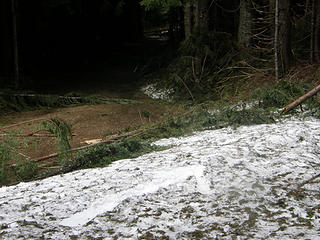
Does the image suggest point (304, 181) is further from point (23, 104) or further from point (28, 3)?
point (28, 3)

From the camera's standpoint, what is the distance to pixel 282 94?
240 inches

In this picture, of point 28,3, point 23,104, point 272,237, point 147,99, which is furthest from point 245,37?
point 28,3

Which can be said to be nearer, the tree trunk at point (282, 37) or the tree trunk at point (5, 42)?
the tree trunk at point (282, 37)

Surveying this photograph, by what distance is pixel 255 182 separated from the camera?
10.8 ft

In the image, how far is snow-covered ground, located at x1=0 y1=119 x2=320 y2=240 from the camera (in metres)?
2.62

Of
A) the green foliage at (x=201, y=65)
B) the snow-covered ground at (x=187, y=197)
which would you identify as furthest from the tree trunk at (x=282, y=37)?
the snow-covered ground at (x=187, y=197)

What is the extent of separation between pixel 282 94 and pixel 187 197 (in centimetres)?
372

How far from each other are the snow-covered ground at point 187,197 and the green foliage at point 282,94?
1.72 metres

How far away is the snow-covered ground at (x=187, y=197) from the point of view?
8.61ft

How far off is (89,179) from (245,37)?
849 centimetres

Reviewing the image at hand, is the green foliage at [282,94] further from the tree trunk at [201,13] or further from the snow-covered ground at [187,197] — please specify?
the tree trunk at [201,13]

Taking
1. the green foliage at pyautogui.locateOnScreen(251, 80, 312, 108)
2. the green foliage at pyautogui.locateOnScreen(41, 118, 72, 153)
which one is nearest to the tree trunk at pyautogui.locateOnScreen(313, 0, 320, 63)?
the green foliage at pyautogui.locateOnScreen(251, 80, 312, 108)

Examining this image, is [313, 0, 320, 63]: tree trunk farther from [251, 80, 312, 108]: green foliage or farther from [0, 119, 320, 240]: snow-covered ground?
[0, 119, 320, 240]: snow-covered ground

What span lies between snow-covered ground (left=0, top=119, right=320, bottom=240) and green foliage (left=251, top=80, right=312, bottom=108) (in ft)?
5.65
